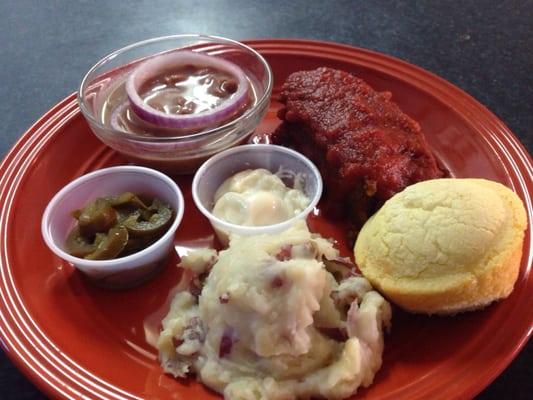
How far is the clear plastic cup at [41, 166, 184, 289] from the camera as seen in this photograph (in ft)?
7.68

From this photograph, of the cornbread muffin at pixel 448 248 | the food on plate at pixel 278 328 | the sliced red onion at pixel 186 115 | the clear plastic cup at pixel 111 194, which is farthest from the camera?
the sliced red onion at pixel 186 115

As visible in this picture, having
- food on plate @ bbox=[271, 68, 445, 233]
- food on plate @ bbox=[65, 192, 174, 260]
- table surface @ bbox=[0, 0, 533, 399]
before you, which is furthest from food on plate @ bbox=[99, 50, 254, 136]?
table surface @ bbox=[0, 0, 533, 399]

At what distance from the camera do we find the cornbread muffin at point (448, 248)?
2041mm

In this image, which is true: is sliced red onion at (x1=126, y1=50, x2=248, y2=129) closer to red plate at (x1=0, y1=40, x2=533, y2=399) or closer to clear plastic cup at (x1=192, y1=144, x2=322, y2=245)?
clear plastic cup at (x1=192, y1=144, x2=322, y2=245)

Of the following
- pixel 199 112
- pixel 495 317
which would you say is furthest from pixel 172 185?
pixel 495 317

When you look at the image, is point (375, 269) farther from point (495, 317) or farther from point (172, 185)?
point (172, 185)

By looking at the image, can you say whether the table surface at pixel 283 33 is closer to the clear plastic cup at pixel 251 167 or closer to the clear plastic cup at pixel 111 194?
the clear plastic cup at pixel 111 194

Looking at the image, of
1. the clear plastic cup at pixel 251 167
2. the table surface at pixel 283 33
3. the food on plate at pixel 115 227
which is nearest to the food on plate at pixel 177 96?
the clear plastic cup at pixel 251 167

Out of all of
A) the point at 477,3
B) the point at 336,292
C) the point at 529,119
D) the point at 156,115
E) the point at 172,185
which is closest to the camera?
the point at 336,292

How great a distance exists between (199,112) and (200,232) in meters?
0.61

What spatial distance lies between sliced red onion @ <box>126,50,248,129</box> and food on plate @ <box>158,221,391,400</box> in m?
0.86

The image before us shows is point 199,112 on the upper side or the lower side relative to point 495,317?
upper

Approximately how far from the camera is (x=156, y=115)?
2.84m

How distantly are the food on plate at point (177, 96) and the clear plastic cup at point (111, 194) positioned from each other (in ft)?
1.04
